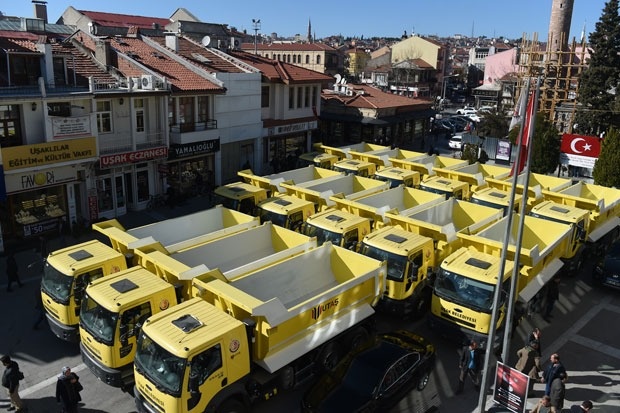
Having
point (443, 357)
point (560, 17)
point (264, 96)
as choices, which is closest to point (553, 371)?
point (443, 357)

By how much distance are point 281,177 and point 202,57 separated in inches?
423

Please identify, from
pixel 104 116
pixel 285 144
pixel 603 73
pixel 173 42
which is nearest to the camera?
pixel 104 116

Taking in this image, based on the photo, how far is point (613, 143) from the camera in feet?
92.9

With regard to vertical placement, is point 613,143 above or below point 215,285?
above

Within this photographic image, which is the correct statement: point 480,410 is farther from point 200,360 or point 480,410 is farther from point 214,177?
point 214,177

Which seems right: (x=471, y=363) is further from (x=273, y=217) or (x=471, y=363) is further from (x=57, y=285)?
(x=57, y=285)

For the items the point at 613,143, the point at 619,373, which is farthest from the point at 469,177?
the point at 619,373

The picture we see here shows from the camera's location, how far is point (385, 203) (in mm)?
21312

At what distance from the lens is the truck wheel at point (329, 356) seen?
475 inches

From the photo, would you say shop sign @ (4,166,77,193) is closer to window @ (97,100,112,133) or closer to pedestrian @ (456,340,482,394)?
window @ (97,100,112,133)

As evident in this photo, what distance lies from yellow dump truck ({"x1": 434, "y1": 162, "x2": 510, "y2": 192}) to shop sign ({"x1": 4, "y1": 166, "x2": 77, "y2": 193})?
16907mm

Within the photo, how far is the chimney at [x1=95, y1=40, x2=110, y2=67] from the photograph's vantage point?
25406mm

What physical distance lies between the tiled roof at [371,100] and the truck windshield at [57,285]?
29.0 metres

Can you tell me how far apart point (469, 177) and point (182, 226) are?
1402 centimetres
